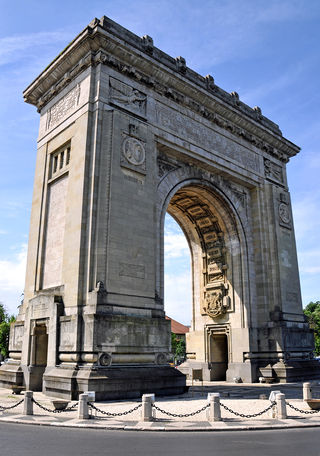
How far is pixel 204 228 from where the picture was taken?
2806 centimetres

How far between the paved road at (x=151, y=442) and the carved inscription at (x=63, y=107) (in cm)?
1512

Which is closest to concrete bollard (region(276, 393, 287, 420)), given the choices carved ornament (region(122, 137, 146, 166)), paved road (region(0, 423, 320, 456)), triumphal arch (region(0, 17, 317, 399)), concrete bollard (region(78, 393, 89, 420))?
paved road (region(0, 423, 320, 456))

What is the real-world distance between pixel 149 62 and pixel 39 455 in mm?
18353

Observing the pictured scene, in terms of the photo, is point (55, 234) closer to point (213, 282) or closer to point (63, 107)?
point (63, 107)

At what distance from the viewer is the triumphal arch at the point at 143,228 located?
1692 centimetres

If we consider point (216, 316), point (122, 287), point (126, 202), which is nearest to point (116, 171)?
point (126, 202)

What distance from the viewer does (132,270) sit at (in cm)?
1806

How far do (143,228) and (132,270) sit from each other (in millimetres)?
2122

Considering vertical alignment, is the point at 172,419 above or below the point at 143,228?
below

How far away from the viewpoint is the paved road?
7.84 m

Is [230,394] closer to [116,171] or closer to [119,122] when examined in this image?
[116,171]

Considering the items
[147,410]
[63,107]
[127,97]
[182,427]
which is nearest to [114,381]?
[147,410]

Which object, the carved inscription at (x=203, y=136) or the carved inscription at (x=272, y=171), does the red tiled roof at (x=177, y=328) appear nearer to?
the carved inscription at (x=272, y=171)

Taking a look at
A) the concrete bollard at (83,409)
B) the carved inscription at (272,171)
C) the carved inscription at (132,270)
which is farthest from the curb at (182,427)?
the carved inscription at (272,171)
